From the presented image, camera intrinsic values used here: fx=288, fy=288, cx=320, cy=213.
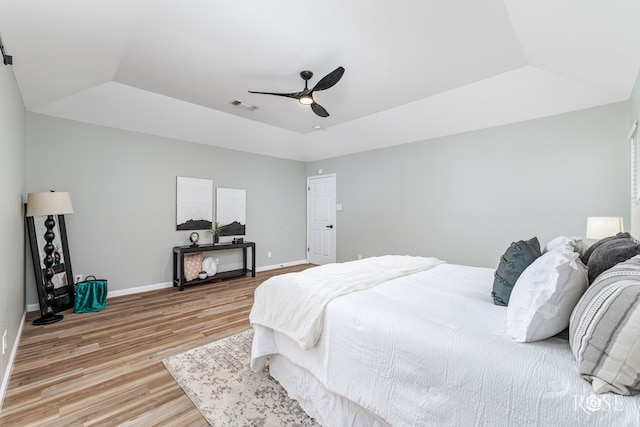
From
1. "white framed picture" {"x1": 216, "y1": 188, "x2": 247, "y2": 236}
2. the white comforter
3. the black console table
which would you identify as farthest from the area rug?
"white framed picture" {"x1": 216, "y1": 188, "x2": 247, "y2": 236}

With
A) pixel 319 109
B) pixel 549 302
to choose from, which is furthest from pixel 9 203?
pixel 549 302

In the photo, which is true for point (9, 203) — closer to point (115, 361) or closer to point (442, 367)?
point (115, 361)

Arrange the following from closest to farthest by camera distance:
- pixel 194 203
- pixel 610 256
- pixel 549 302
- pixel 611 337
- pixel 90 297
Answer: pixel 611 337 → pixel 549 302 → pixel 610 256 → pixel 90 297 → pixel 194 203

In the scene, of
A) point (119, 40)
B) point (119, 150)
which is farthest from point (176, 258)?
point (119, 40)

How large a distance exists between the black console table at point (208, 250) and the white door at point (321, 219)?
5.06ft

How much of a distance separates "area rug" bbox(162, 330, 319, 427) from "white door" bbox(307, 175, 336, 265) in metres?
3.71

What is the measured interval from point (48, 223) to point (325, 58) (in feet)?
11.8

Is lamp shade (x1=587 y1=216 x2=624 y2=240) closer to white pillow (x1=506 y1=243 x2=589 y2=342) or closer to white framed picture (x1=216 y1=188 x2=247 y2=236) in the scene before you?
white pillow (x1=506 y1=243 x2=589 y2=342)

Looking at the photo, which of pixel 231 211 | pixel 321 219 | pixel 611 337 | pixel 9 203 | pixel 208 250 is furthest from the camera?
pixel 321 219

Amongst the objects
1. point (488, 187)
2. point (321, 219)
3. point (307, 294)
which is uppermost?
point (488, 187)

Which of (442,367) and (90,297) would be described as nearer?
(442,367)

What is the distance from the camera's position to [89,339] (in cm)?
271

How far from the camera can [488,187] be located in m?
4.00

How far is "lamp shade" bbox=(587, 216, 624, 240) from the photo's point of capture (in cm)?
263
